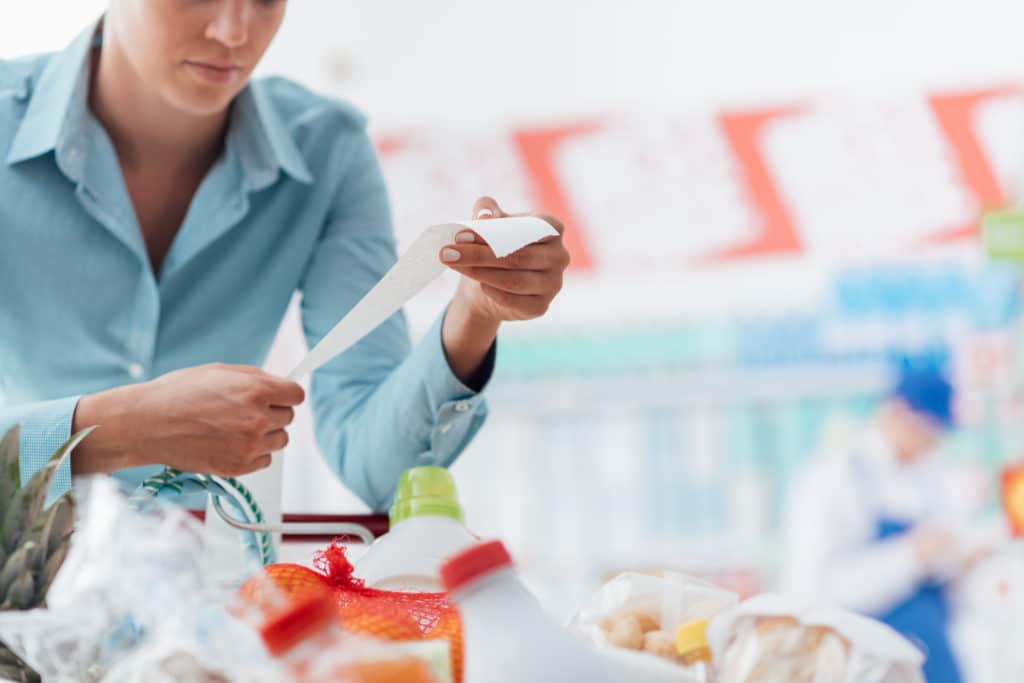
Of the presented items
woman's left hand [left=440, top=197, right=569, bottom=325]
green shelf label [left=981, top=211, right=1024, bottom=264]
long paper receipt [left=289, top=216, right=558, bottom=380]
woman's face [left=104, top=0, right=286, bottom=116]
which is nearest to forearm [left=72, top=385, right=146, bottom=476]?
long paper receipt [left=289, top=216, right=558, bottom=380]

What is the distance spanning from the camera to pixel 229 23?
992 millimetres

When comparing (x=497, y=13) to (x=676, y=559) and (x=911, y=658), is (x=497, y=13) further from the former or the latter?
(x=911, y=658)

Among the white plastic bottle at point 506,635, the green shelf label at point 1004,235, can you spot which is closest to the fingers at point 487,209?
the white plastic bottle at point 506,635

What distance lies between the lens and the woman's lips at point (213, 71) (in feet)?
3.36

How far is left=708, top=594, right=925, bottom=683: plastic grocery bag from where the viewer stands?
57cm

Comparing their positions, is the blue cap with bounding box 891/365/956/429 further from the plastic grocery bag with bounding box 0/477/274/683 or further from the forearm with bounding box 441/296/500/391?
the plastic grocery bag with bounding box 0/477/274/683

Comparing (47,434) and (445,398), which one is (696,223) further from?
(47,434)

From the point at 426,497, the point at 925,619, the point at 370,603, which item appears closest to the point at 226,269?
the point at 426,497

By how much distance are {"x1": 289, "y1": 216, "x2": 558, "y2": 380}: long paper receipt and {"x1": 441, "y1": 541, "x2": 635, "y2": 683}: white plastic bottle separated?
0.31 metres

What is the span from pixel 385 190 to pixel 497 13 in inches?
112

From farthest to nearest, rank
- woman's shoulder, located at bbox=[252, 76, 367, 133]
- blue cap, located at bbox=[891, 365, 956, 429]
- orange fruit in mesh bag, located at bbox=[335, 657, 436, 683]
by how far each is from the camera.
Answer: blue cap, located at bbox=[891, 365, 956, 429], woman's shoulder, located at bbox=[252, 76, 367, 133], orange fruit in mesh bag, located at bbox=[335, 657, 436, 683]

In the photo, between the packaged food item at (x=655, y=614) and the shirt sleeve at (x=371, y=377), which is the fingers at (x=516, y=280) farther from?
the packaged food item at (x=655, y=614)

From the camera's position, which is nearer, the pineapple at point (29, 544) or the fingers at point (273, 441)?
the pineapple at point (29, 544)

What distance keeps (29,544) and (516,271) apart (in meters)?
0.41
